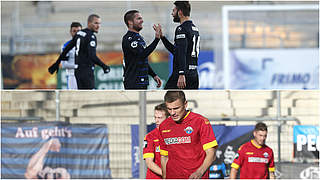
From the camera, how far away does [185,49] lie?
3340 mm

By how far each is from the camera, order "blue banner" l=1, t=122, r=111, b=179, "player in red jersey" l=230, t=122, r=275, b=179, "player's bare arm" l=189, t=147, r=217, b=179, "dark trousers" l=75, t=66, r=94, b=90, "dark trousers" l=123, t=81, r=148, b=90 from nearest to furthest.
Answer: "dark trousers" l=123, t=81, r=148, b=90 → "player's bare arm" l=189, t=147, r=217, b=179 → "dark trousers" l=75, t=66, r=94, b=90 → "player in red jersey" l=230, t=122, r=275, b=179 → "blue banner" l=1, t=122, r=111, b=179

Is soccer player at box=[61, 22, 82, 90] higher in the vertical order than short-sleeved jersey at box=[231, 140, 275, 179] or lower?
higher

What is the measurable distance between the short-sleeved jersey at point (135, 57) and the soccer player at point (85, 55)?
0.56m

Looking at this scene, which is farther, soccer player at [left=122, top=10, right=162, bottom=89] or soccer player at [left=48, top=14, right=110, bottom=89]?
soccer player at [left=48, top=14, right=110, bottom=89]

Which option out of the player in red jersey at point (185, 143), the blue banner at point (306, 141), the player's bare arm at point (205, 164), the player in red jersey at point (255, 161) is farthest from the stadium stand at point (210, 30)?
the player's bare arm at point (205, 164)

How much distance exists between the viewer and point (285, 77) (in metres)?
11.8

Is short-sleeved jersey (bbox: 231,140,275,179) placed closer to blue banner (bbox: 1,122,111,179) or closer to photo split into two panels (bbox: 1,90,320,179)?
photo split into two panels (bbox: 1,90,320,179)

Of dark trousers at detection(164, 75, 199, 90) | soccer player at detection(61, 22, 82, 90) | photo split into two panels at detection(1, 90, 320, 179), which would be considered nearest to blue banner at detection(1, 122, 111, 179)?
photo split into two panels at detection(1, 90, 320, 179)

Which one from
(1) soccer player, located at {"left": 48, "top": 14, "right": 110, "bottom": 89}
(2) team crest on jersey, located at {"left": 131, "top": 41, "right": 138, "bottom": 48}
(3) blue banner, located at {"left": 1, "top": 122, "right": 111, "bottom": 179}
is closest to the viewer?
(2) team crest on jersey, located at {"left": 131, "top": 41, "right": 138, "bottom": 48}

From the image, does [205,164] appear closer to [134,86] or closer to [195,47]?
[134,86]

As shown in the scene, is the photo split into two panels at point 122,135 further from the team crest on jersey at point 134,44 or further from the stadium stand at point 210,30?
the team crest on jersey at point 134,44

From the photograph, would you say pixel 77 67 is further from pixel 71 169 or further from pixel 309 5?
pixel 309 5

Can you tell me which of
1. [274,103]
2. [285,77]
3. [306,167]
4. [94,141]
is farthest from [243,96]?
[285,77]

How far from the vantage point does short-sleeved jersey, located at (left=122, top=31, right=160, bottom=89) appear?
3447 mm
